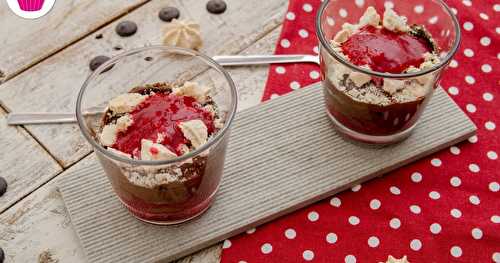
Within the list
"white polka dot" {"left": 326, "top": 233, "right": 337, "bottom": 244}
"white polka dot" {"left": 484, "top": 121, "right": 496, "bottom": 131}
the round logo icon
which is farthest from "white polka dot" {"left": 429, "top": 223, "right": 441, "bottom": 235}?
the round logo icon

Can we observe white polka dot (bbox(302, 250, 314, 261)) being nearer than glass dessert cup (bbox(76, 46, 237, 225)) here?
No

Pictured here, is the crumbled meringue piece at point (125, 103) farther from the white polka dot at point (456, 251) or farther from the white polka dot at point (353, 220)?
the white polka dot at point (456, 251)

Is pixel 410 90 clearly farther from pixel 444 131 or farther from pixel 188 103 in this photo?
pixel 188 103

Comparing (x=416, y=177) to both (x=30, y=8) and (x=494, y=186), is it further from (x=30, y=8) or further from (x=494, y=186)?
(x=30, y=8)

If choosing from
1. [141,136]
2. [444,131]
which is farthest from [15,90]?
[444,131]

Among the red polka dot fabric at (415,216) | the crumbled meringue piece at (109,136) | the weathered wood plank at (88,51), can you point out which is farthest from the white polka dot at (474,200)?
the crumbled meringue piece at (109,136)

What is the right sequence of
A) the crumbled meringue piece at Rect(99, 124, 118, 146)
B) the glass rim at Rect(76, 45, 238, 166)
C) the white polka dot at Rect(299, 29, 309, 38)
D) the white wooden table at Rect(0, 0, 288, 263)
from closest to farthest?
the glass rim at Rect(76, 45, 238, 166), the crumbled meringue piece at Rect(99, 124, 118, 146), the white wooden table at Rect(0, 0, 288, 263), the white polka dot at Rect(299, 29, 309, 38)

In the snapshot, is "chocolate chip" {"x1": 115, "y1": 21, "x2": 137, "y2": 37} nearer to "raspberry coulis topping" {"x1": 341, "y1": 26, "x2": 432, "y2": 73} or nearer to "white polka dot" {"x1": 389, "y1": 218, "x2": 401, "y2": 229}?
"raspberry coulis topping" {"x1": 341, "y1": 26, "x2": 432, "y2": 73}
